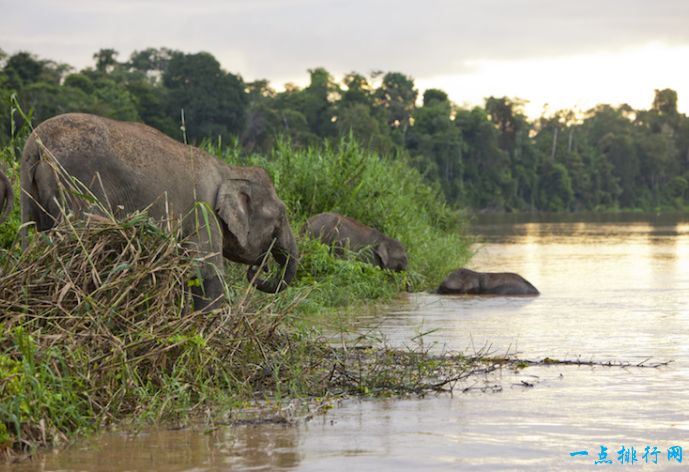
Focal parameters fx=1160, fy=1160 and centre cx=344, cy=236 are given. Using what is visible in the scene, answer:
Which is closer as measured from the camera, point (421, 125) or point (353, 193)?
point (353, 193)

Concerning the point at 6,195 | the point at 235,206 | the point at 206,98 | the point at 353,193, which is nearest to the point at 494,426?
A: the point at 235,206

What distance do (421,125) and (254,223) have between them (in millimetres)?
81621

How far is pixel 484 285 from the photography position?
589 inches

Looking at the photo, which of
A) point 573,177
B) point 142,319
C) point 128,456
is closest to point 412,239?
point 142,319

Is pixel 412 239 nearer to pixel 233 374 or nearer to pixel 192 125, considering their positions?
pixel 233 374

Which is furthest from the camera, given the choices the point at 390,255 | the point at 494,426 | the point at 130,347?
the point at 390,255

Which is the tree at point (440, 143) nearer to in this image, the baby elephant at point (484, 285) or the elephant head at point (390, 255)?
the elephant head at point (390, 255)

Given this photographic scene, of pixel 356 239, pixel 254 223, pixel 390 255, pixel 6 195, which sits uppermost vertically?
pixel 6 195

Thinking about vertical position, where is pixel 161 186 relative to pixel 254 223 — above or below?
above

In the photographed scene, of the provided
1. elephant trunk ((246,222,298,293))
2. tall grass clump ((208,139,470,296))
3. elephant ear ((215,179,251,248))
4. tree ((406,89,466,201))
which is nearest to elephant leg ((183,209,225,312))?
elephant ear ((215,179,251,248))

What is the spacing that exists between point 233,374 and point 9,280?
141 centimetres

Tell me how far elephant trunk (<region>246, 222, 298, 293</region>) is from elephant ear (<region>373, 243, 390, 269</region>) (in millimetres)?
5003

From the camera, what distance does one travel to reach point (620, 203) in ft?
340

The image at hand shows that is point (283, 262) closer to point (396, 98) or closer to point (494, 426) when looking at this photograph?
point (494, 426)
